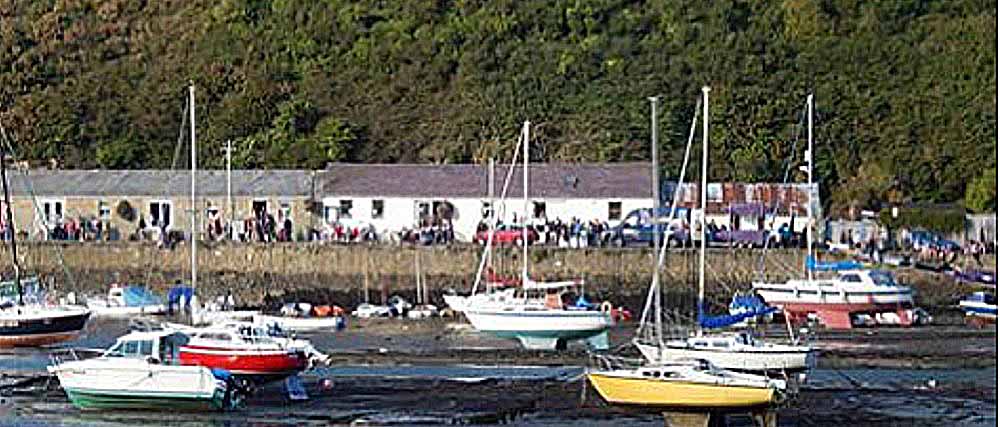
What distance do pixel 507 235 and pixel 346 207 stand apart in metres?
8.85

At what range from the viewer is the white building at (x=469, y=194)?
72812mm

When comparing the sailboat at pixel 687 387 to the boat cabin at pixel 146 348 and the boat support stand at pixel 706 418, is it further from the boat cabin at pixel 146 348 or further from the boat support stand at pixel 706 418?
the boat cabin at pixel 146 348

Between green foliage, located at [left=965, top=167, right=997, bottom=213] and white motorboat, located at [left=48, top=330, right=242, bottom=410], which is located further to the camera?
green foliage, located at [left=965, top=167, right=997, bottom=213]

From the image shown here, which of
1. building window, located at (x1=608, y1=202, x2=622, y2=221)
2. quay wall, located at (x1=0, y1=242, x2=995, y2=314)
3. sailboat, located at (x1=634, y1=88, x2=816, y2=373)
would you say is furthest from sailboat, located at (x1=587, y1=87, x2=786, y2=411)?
building window, located at (x1=608, y1=202, x2=622, y2=221)

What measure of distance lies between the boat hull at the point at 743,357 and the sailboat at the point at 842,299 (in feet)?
44.4

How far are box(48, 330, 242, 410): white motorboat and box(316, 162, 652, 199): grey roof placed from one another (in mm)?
35184

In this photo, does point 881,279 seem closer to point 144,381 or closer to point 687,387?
point 687,387

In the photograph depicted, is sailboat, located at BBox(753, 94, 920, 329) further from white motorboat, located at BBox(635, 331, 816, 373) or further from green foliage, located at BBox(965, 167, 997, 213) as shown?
green foliage, located at BBox(965, 167, 997, 213)

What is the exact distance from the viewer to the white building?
7281 centimetres

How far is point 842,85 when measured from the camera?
92.3 metres

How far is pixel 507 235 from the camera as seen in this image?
68.1 m

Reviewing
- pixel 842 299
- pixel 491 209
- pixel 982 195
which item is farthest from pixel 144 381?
pixel 982 195

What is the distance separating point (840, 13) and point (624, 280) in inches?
1551

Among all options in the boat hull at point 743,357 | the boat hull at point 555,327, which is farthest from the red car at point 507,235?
the boat hull at point 743,357
